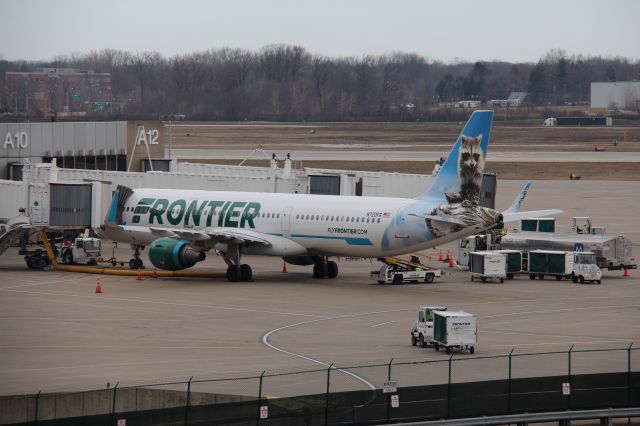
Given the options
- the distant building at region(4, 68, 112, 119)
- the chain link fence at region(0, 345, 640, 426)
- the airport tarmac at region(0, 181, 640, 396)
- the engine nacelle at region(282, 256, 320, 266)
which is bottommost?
the airport tarmac at region(0, 181, 640, 396)

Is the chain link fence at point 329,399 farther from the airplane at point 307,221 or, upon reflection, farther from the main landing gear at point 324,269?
the main landing gear at point 324,269

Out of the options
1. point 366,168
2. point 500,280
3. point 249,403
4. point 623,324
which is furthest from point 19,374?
point 366,168

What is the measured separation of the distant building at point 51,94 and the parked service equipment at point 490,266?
3296 inches

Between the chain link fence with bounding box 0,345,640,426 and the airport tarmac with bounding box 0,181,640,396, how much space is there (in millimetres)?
232

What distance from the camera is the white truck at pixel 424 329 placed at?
125 feet

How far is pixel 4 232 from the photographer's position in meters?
63.0

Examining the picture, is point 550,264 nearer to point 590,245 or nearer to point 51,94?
point 590,245

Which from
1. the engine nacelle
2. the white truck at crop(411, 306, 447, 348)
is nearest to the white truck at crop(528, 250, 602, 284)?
the engine nacelle

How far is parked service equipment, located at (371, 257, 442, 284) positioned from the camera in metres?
56.2

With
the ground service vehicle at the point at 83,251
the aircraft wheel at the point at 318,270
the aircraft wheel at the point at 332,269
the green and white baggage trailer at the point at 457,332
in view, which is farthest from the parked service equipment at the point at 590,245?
the green and white baggage trailer at the point at 457,332

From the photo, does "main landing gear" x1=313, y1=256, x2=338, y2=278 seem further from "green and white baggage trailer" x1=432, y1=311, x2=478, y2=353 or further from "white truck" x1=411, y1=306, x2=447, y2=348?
"green and white baggage trailer" x1=432, y1=311, x2=478, y2=353

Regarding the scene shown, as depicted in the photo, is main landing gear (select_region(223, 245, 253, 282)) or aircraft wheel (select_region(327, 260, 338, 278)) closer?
main landing gear (select_region(223, 245, 253, 282))

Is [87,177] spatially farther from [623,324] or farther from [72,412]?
[72,412]

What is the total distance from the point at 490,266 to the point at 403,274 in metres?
4.12
